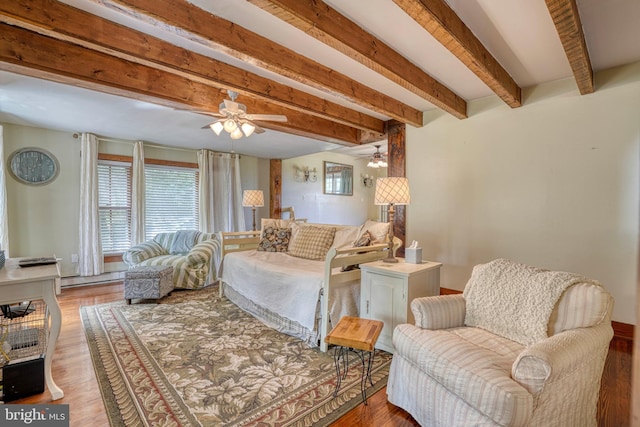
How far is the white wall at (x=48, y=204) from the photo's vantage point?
13.1 ft

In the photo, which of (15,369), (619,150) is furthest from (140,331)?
(619,150)

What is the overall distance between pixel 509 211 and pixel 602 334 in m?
2.06

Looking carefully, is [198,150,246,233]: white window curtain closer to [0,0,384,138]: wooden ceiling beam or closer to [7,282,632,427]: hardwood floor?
[0,0,384,138]: wooden ceiling beam

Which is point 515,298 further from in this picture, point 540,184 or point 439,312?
point 540,184

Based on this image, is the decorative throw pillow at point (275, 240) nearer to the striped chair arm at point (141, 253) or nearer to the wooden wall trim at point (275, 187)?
the striped chair arm at point (141, 253)

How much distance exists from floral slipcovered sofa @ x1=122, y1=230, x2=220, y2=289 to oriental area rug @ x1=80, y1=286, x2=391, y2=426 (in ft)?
3.17

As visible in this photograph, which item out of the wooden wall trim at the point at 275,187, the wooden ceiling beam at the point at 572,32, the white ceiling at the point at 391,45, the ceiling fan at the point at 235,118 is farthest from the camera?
the wooden wall trim at the point at 275,187

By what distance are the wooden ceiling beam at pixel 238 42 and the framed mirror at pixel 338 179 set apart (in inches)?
169

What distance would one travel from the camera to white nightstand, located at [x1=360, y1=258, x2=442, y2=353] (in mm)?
2199

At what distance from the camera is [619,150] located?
2.62 meters

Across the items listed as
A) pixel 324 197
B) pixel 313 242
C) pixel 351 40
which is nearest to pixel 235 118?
pixel 351 40

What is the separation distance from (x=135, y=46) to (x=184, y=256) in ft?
9.73

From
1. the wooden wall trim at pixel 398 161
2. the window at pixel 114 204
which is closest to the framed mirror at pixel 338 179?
the wooden wall trim at pixel 398 161

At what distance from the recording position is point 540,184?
3.01 metres
